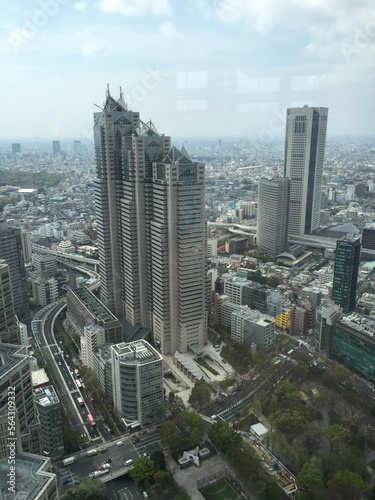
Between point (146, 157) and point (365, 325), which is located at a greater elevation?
point (146, 157)

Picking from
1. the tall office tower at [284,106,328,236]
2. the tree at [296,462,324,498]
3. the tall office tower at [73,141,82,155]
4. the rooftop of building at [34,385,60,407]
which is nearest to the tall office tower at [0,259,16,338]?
the rooftop of building at [34,385,60,407]

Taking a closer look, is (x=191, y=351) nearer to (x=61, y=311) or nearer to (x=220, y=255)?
(x=61, y=311)

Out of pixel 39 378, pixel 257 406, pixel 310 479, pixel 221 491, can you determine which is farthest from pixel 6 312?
pixel 310 479

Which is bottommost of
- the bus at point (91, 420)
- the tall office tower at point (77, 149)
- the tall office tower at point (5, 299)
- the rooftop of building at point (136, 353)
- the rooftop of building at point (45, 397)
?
the bus at point (91, 420)

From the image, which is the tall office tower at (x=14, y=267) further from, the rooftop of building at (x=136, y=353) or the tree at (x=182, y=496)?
the tree at (x=182, y=496)

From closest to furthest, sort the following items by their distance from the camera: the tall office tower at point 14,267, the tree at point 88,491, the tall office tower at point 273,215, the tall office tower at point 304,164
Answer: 1. the tree at point 88,491
2. the tall office tower at point 14,267
3. the tall office tower at point 273,215
4. the tall office tower at point 304,164

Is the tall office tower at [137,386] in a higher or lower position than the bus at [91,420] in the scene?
higher

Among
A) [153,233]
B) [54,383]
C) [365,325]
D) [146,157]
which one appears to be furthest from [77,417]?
[365,325]

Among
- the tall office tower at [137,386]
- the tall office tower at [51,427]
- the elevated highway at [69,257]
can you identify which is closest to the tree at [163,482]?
the tall office tower at [137,386]
